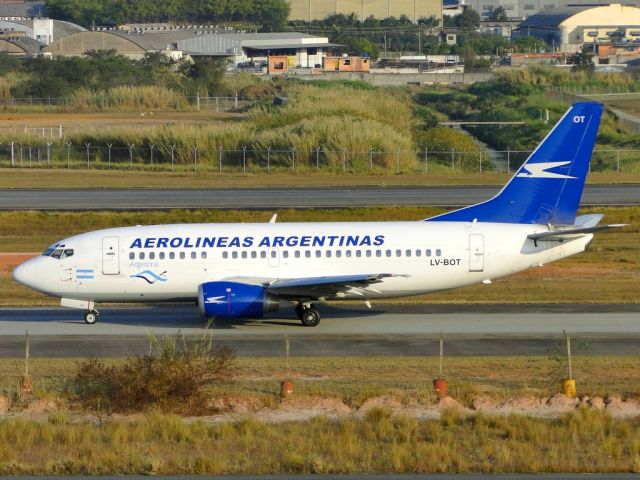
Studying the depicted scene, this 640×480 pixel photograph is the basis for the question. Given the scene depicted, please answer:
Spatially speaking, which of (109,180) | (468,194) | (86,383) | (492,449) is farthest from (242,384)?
(109,180)

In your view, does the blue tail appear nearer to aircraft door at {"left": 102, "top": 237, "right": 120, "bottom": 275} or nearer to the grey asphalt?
aircraft door at {"left": 102, "top": 237, "right": 120, "bottom": 275}

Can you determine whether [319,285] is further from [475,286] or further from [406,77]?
[406,77]

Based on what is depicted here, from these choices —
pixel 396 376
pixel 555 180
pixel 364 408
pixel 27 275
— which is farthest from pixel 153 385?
pixel 555 180

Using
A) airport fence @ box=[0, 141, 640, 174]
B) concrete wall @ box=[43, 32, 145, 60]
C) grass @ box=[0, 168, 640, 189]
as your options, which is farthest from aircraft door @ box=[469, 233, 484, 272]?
concrete wall @ box=[43, 32, 145, 60]

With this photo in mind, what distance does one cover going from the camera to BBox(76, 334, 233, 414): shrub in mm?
26719

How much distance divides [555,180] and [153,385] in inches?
683

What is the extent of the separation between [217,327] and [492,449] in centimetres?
1628

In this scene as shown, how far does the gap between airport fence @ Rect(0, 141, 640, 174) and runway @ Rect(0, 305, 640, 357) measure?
47.3m

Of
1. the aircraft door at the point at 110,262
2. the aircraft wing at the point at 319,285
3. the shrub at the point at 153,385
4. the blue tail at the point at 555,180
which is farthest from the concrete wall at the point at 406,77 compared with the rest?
the shrub at the point at 153,385

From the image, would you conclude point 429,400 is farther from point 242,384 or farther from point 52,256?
point 52,256

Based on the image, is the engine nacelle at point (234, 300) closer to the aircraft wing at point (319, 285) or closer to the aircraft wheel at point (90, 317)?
the aircraft wing at point (319, 285)

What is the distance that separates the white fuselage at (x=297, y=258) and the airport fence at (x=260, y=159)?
49646 mm

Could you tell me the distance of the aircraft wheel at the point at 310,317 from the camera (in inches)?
1473

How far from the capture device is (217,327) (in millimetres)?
37750
